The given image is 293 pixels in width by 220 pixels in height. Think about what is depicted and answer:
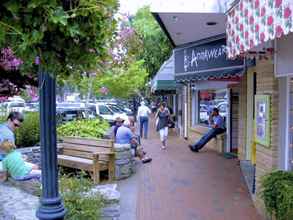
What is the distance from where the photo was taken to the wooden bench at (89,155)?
30.2ft

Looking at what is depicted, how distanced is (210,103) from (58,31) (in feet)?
48.3

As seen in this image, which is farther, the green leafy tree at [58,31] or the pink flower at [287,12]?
the pink flower at [287,12]

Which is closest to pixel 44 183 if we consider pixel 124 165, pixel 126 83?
pixel 124 165

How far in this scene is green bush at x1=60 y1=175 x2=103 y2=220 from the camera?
190 inches

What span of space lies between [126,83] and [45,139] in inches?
1380

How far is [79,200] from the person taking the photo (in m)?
5.05

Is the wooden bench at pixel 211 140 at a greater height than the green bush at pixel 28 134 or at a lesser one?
lesser

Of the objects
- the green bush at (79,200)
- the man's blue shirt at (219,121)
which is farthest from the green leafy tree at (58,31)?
the man's blue shirt at (219,121)

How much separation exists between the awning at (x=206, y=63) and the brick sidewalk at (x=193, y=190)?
253cm

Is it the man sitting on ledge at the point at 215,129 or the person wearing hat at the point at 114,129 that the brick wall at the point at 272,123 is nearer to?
the person wearing hat at the point at 114,129

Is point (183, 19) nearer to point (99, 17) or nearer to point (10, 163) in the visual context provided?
point (10, 163)

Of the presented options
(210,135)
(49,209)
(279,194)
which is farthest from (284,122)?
(210,135)

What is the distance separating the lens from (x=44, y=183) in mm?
2863

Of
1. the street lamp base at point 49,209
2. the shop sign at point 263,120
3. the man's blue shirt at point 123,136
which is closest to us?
the street lamp base at point 49,209
